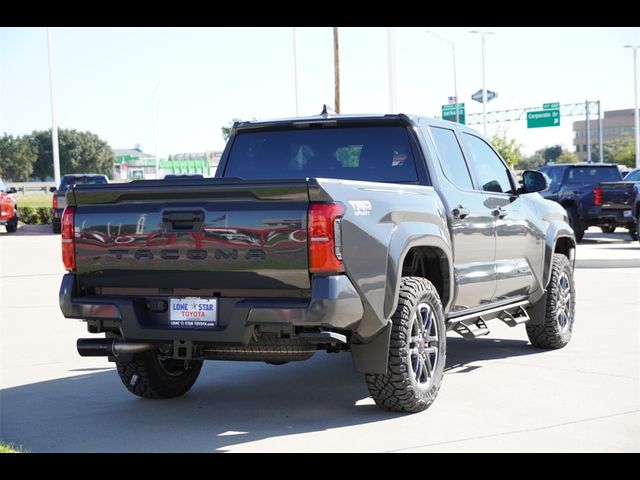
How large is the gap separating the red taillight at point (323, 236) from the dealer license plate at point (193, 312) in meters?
0.72

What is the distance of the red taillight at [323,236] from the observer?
6.10 m

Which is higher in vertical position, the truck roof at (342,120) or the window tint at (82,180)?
the truck roof at (342,120)

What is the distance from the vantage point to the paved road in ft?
20.6

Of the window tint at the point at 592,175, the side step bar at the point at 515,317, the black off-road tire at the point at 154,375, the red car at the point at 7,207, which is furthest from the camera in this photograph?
the red car at the point at 7,207

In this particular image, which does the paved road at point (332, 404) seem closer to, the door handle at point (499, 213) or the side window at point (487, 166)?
the door handle at point (499, 213)

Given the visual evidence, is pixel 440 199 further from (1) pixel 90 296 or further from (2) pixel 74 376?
(2) pixel 74 376

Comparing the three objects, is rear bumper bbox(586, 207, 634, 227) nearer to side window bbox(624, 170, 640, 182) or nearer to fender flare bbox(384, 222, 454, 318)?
side window bbox(624, 170, 640, 182)

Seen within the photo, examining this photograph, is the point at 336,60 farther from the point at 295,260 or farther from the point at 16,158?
the point at 16,158

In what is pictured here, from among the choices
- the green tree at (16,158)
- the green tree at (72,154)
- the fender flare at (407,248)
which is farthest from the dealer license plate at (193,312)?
the green tree at (72,154)

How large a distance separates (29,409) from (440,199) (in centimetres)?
336

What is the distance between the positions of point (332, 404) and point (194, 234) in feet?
6.03

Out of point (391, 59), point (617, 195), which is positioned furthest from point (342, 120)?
point (391, 59)
